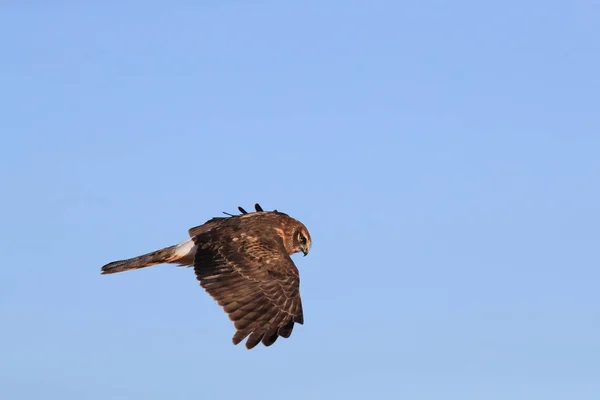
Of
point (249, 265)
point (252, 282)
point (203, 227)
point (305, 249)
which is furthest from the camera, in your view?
point (305, 249)

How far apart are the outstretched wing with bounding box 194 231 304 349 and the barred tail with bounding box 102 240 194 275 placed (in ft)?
1.59

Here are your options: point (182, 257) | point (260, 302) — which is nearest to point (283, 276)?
point (260, 302)

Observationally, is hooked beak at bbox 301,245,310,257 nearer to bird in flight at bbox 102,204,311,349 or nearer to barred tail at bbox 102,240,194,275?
bird in flight at bbox 102,204,311,349

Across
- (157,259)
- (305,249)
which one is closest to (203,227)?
(157,259)

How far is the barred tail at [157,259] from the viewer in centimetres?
2530

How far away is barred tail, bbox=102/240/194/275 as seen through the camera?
25297mm

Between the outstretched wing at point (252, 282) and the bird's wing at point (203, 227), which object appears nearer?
the outstretched wing at point (252, 282)

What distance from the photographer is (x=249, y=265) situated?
23.7 meters

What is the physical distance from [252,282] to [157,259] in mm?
3135

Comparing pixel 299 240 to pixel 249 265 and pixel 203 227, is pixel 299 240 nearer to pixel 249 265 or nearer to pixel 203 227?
pixel 203 227

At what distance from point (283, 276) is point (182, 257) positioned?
2.59 m

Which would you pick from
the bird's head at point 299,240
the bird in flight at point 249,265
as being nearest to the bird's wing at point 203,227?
the bird in flight at point 249,265

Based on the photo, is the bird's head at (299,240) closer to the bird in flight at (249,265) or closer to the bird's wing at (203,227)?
the bird in flight at (249,265)

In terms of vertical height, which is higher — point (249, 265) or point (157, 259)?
point (157, 259)
